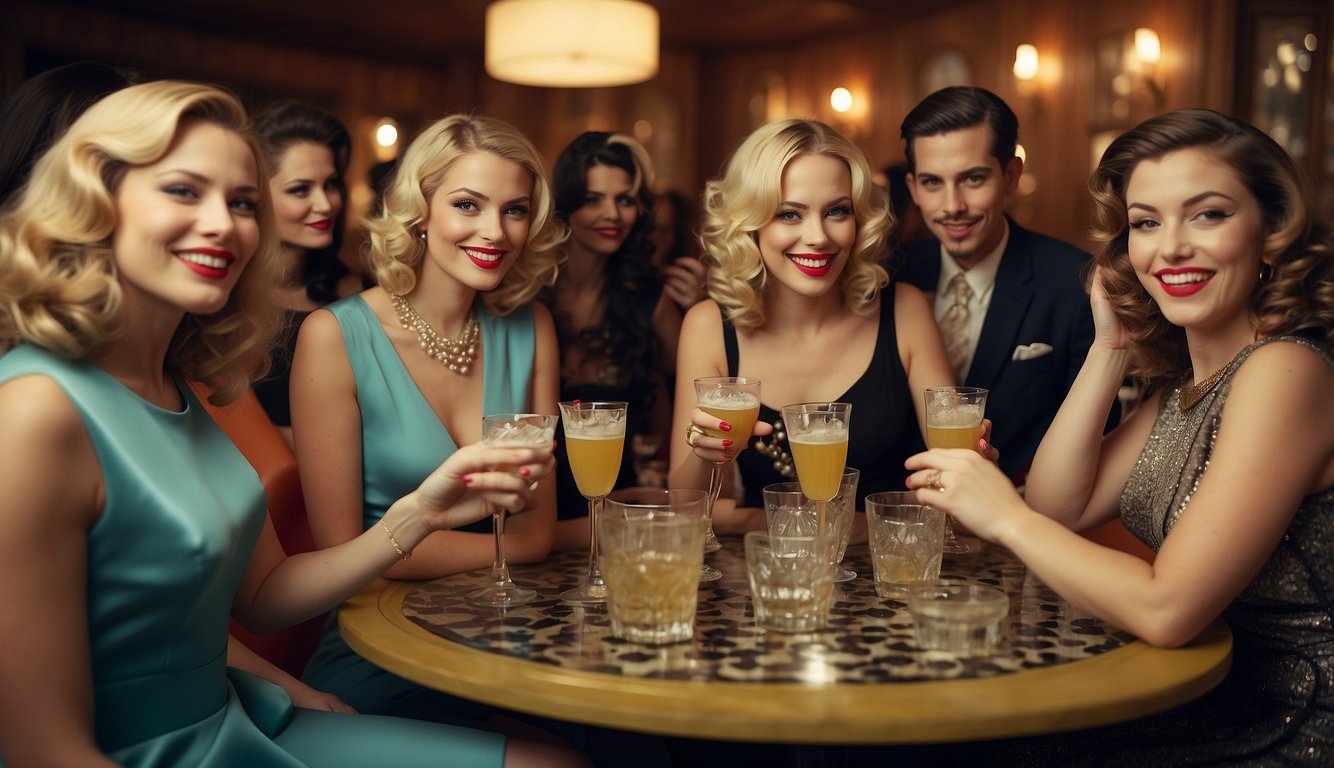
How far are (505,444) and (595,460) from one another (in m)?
0.25

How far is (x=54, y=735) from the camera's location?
164 centimetres

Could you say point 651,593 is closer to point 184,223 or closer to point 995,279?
point 184,223

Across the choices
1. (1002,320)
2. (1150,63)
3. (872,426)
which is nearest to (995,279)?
(1002,320)

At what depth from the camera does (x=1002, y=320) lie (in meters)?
3.63

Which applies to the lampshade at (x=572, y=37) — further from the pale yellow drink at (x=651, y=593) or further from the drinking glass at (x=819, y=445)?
the pale yellow drink at (x=651, y=593)

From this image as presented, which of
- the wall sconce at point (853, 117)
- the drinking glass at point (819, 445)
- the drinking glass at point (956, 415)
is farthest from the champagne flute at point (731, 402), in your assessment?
the wall sconce at point (853, 117)

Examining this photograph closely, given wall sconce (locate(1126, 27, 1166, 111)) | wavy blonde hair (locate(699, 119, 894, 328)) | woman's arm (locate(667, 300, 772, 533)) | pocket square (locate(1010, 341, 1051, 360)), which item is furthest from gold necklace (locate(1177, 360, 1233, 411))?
wall sconce (locate(1126, 27, 1166, 111))

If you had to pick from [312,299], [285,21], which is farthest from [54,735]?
[285,21]

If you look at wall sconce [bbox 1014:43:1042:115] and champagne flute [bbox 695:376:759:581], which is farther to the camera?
wall sconce [bbox 1014:43:1042:115]

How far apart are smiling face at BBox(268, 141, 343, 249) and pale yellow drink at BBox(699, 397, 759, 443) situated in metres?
2.20

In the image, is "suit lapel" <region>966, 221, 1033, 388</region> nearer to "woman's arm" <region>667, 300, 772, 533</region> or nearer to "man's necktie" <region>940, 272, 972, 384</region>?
"man's necktie" <region>940, 272, 972, 384</region>

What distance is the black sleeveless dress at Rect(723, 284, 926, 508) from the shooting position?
Answer: 10.1 ft

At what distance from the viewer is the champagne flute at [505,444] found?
2076 millimetres

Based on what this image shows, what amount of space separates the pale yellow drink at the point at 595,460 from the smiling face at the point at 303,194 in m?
2.23
